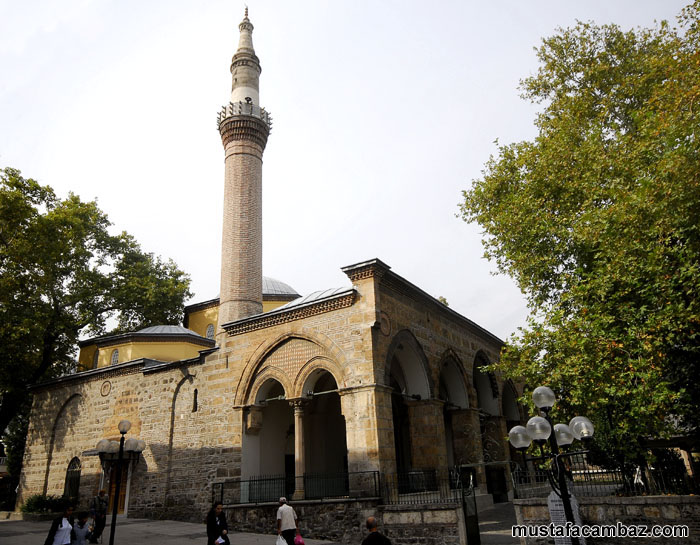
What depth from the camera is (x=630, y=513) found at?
9109 mm

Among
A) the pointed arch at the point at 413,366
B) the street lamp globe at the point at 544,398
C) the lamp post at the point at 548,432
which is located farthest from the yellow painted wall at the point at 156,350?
the street lamp globe at the point at 544,398

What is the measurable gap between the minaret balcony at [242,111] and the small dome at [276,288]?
27.1 feet

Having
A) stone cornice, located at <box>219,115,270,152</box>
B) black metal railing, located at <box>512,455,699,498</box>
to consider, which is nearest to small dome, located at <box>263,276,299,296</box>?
stone cornice, located at <box>219,115,270,152</box>

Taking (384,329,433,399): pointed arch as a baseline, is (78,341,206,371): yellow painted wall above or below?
above

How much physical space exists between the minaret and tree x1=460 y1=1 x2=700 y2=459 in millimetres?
7935

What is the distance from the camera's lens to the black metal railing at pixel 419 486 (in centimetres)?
1045

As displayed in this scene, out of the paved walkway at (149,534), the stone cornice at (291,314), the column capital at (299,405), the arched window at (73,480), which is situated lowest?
the paved walkway at (149,534)

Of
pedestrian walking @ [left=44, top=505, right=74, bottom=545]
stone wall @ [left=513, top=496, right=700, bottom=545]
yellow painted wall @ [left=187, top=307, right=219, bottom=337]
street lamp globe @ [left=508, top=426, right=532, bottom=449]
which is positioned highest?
yellow painted wall @ [left=187, top=307, right=219, bottom=337]

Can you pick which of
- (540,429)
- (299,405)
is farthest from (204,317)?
(540,429)

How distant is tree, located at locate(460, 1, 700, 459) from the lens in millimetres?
8648

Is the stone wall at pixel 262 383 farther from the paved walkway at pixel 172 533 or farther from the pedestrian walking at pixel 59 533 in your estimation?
the pedestrian walking at pixel 59 533

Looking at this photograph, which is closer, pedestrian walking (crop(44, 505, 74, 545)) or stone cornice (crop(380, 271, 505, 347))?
pedestrian walking (crop(44, 505, 74, 545))

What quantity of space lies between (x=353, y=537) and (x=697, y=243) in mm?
8454

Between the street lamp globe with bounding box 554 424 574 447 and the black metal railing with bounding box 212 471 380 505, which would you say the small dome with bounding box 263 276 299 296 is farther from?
the street lamp globe with bounding box 554 424 574 447
